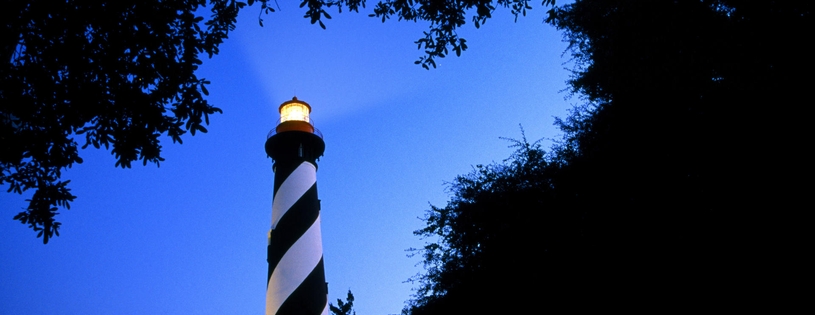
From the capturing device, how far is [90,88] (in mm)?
4957

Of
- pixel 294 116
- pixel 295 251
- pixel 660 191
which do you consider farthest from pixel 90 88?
pixel 294 116

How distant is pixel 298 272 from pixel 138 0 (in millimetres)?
12778

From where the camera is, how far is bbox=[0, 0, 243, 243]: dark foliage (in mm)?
4754

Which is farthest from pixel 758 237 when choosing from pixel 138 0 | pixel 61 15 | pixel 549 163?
pixel 61 15

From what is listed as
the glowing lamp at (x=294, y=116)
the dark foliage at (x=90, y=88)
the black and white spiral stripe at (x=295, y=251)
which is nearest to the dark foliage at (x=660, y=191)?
the dark foliage at (x=90, y=88)

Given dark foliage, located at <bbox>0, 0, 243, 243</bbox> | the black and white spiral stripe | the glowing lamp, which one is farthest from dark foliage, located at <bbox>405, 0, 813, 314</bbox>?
the glowing lamp

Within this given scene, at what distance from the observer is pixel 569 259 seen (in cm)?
704

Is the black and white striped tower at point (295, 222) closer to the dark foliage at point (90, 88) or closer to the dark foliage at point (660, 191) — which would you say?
the dark foliage at point (660, 191)

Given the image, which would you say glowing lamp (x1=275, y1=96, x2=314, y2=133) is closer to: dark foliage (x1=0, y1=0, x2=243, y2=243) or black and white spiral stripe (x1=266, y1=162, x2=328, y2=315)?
black and white spiral stripe (x1=266, y1=162, x2=328, y2=315)

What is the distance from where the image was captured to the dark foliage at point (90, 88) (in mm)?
4754

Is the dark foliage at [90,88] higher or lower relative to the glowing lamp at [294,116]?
lower

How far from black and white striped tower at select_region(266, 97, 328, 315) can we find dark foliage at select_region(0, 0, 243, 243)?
10.5 meters

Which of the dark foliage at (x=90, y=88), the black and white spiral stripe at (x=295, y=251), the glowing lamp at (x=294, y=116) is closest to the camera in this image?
the dark foliage at (x=90, y=88)

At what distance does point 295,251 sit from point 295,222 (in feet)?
4.13
